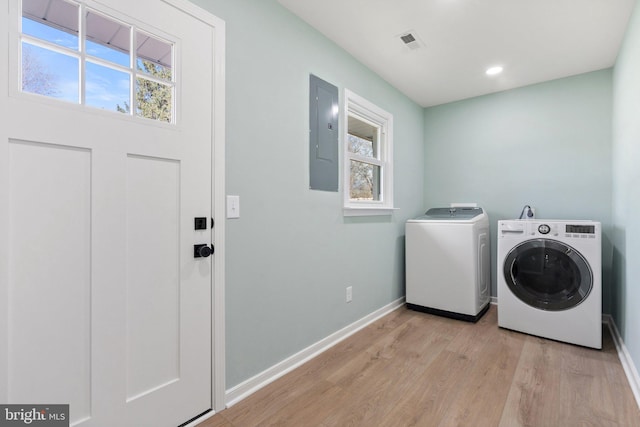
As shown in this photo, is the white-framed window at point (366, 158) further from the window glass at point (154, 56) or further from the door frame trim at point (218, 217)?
the window glass at point (154, 56)

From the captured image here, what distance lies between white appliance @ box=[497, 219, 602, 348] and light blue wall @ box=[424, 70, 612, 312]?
2.41ft

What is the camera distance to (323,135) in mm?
2215

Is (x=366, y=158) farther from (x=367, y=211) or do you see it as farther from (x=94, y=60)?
(x=94, y=60)

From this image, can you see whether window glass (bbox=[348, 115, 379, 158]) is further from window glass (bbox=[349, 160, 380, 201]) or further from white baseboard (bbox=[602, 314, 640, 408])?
white baseboard (bbox=[602, 314, 640, 408])

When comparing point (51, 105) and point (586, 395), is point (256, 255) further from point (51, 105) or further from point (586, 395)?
point (586, 395)

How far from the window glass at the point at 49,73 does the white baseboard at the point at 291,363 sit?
156 cm

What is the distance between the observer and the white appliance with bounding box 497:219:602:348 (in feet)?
7.15

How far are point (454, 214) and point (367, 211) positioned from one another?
1.10 m

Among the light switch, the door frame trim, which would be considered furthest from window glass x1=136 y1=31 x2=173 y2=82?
the light switch

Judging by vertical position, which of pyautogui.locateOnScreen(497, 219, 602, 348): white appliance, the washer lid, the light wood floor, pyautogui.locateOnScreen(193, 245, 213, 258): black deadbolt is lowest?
the light wood floor

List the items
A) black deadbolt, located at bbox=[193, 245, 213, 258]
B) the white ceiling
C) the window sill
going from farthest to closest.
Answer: the window sill < the white ceiling < black deadbolt, located at bbox=[193, 245, 213, 258]

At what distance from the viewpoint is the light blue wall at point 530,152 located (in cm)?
276

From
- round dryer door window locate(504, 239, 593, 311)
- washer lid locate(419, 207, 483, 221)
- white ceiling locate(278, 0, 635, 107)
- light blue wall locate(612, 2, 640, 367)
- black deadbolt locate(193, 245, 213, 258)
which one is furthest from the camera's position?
washer lid locate(419, 207, 483, 221)

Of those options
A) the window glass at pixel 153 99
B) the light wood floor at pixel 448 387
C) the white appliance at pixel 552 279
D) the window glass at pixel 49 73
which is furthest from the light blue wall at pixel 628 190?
the window glass at pixel 49 73
